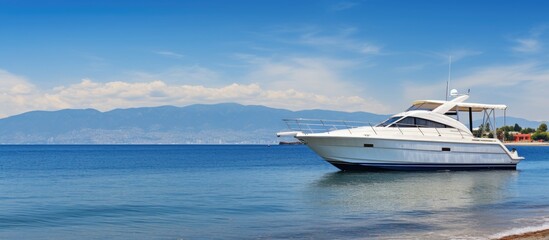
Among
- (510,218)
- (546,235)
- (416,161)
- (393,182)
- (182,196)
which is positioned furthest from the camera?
(416,161)

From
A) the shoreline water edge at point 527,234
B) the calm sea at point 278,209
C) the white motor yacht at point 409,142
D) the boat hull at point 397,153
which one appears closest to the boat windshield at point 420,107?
the white motor yacht at point 409,142

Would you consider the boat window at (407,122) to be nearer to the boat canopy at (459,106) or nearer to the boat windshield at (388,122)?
the boat windshield at (388,122)

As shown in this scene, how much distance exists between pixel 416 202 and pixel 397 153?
14.6m

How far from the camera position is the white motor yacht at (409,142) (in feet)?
127

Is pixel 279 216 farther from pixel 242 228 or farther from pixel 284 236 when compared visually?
pixel 284 236

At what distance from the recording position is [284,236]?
16922 mm

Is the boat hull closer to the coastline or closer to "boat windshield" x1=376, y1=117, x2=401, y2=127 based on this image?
"boat windshield" x1=376, y1=117, x2=401, y2=127

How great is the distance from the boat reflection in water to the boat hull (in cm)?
65

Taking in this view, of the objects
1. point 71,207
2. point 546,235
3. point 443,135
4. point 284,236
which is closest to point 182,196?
point 71,207

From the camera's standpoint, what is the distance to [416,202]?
82.3 ft

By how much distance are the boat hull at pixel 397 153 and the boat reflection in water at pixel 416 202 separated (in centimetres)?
65

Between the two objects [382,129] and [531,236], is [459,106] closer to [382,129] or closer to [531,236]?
[382,129]

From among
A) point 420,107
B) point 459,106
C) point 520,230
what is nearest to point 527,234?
point 520,230

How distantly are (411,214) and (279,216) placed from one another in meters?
4.42
